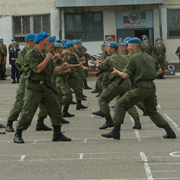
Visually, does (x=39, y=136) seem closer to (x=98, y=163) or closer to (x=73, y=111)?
(x=98, y=163)

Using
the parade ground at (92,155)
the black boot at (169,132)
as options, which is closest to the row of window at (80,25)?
the parade ground at (92,155)

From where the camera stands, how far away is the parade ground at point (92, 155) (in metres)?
6.94

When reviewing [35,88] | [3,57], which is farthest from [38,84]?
[3,57]

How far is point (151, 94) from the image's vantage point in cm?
919

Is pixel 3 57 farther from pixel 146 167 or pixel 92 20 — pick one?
pixel 146 167

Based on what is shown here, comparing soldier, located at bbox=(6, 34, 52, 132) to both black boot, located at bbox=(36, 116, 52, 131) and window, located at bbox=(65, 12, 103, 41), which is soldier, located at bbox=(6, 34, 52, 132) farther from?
window, located at bbox=(65, 12, 103, 41)

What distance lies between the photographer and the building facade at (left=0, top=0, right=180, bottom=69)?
96.8ft

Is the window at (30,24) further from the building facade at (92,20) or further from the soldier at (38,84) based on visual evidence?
the soldier at (38,84)

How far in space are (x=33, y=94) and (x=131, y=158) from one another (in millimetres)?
2132

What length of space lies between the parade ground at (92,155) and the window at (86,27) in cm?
1853

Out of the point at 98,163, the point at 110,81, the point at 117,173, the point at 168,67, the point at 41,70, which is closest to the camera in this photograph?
the point at 117,173

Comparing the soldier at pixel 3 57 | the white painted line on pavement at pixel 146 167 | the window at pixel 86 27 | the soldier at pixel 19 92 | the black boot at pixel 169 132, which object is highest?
the window at pixel 86 27

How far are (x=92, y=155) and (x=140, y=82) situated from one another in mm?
1695

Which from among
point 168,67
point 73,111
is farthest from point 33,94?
point 168,67
